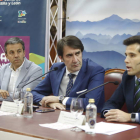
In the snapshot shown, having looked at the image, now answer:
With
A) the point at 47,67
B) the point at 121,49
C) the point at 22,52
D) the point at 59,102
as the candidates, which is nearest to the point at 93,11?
the point at 121,49

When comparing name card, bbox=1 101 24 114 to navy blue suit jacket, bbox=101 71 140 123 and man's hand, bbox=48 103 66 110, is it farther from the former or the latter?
navy blue suit jacket, bbox=101 71 140 123

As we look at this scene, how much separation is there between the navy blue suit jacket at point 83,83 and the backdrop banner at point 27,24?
167cm

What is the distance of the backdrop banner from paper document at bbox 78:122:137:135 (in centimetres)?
304

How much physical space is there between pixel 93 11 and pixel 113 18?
37 cm

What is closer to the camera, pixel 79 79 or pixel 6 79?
pixel 79 79

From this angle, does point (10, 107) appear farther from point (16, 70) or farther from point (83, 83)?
point (16, 70)

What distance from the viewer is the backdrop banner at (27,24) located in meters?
4.92

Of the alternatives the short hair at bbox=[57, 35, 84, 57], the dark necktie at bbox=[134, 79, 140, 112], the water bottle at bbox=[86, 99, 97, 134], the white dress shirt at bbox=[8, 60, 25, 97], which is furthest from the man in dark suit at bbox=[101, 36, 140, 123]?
the white dress shirt at bbox=[8, 60, 25, 97]

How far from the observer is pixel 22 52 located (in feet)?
12.5

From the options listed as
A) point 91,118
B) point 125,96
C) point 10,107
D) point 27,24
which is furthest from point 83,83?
point 27,24

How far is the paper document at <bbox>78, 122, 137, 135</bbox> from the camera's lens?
1735 millimetres

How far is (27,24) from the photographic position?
5086 millimetres

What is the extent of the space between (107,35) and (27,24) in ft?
4.73

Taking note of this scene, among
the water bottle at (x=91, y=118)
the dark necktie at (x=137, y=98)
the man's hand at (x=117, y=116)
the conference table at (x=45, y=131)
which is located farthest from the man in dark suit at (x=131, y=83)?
the water bottle at (x=91, y=118)
